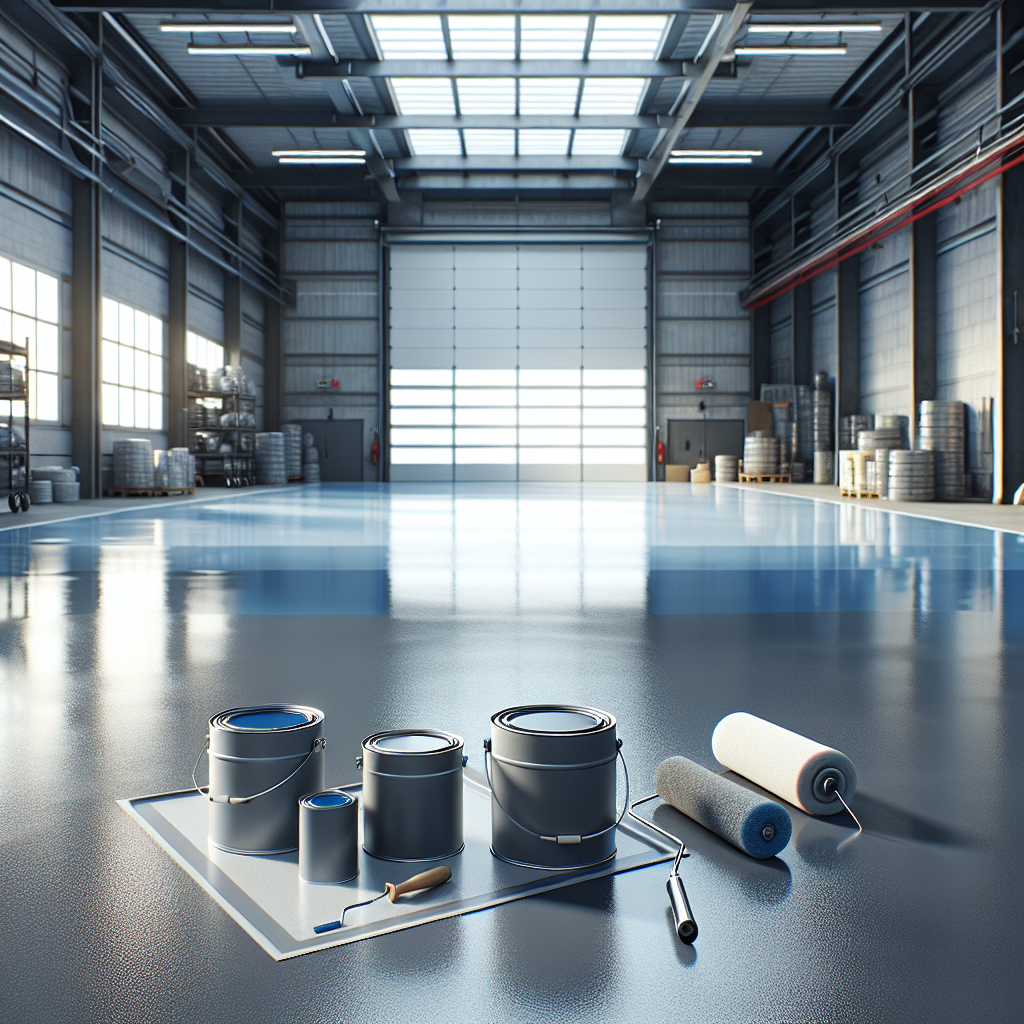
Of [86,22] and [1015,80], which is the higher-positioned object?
[86,22]

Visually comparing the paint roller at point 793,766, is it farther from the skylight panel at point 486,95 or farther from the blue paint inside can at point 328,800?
the skylight panel at point 486,95

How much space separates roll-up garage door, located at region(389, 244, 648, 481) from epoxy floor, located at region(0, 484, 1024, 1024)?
2440 centimetres

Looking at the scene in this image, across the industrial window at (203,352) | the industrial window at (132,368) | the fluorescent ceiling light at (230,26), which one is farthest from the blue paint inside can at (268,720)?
the industrial window at (203,352)

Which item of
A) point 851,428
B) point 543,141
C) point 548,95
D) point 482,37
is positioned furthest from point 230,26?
point 851,428

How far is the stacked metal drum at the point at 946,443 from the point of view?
64.8 ft

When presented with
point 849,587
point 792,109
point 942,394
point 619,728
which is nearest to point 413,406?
point 792,109

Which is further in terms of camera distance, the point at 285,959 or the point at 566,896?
the point at 566,896

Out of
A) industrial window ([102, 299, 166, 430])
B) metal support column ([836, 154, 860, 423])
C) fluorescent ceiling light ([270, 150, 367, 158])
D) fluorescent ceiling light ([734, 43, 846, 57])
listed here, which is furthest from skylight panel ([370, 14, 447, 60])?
metal support column ([836, 154, 860, 423])

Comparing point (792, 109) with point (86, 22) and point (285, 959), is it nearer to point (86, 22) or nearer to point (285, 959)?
point (86, 22)

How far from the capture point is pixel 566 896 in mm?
2238

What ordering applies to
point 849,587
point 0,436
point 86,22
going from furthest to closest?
point 86,22 < point 0,436 < point 849,587

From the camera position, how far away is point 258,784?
243 cm

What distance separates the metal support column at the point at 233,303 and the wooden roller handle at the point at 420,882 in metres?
29.6

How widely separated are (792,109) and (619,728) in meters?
26.2
